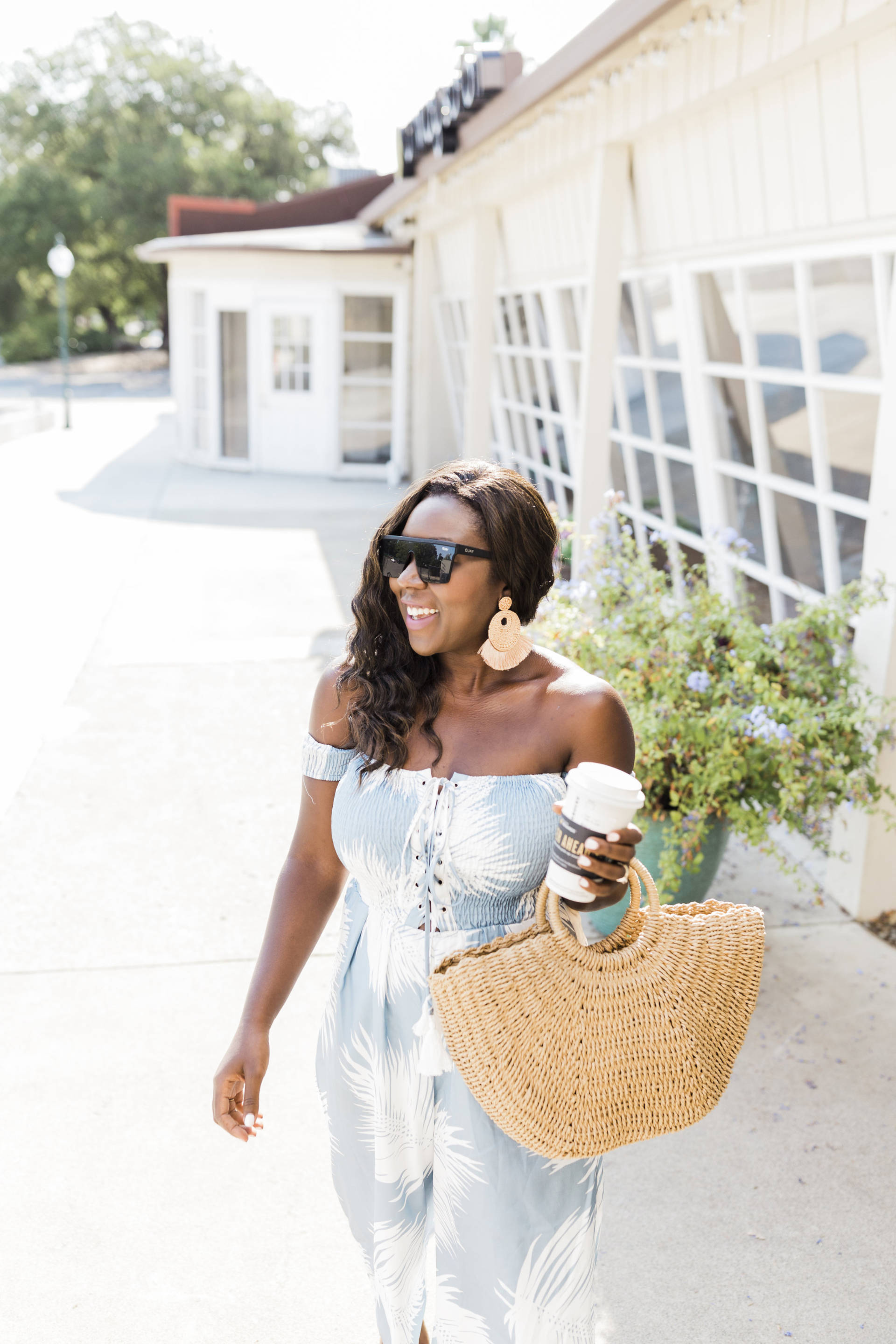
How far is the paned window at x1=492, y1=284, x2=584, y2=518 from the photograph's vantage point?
7879 millimetres

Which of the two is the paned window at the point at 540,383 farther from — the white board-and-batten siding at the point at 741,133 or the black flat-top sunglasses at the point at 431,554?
the black flat-top sunglasses at the point at 431,554

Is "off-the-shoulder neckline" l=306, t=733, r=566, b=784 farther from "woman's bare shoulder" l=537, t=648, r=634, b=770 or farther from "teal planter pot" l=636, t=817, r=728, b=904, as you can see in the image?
"teal planter pot" l=636, t=817, r=728, b=904

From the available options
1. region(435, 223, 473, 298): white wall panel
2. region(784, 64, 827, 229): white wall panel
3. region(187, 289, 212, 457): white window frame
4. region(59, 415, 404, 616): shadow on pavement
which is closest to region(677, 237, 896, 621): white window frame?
region(784, 64, 827, 229): white wall panel

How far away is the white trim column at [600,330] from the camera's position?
19.7 ft

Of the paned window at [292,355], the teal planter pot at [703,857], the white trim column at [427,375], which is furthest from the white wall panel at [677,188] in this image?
the paned window at [292,355]

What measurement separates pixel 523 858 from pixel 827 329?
322cm

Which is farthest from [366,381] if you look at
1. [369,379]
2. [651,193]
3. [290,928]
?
[290,928]

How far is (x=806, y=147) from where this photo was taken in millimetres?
4191

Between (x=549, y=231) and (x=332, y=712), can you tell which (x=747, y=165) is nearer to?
(x=549, y=231)

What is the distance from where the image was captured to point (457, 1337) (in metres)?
1.82

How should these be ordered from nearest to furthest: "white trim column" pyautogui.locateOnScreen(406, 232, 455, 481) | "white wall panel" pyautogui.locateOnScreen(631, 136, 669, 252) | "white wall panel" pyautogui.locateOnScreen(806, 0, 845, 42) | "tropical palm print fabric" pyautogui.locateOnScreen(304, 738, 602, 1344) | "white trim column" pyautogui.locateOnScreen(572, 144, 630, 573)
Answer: "tropical palm print fabric" pyautogui.locateOnScreen(304, 738, 602, 1344) → "white wall panel" pyautogui.locateOnScreen(806, 0, 845, 42) → "white wall panel" pyautogui.locateOnScreen(631, 136, 669, 252) → "white trim column" pyautogui.locateOnScreen(572, 144, 630, 573) → "white trim column" pyautogui.locateOnScreen(406, 232, 455, 481)

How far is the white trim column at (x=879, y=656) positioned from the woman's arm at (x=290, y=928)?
221 cm

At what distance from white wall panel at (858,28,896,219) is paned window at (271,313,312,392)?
37.7 ft

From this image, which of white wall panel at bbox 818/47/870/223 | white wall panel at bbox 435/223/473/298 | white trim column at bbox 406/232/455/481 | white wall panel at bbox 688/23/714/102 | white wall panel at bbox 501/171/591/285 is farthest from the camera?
white trim column at bbox 406/232/455/481
